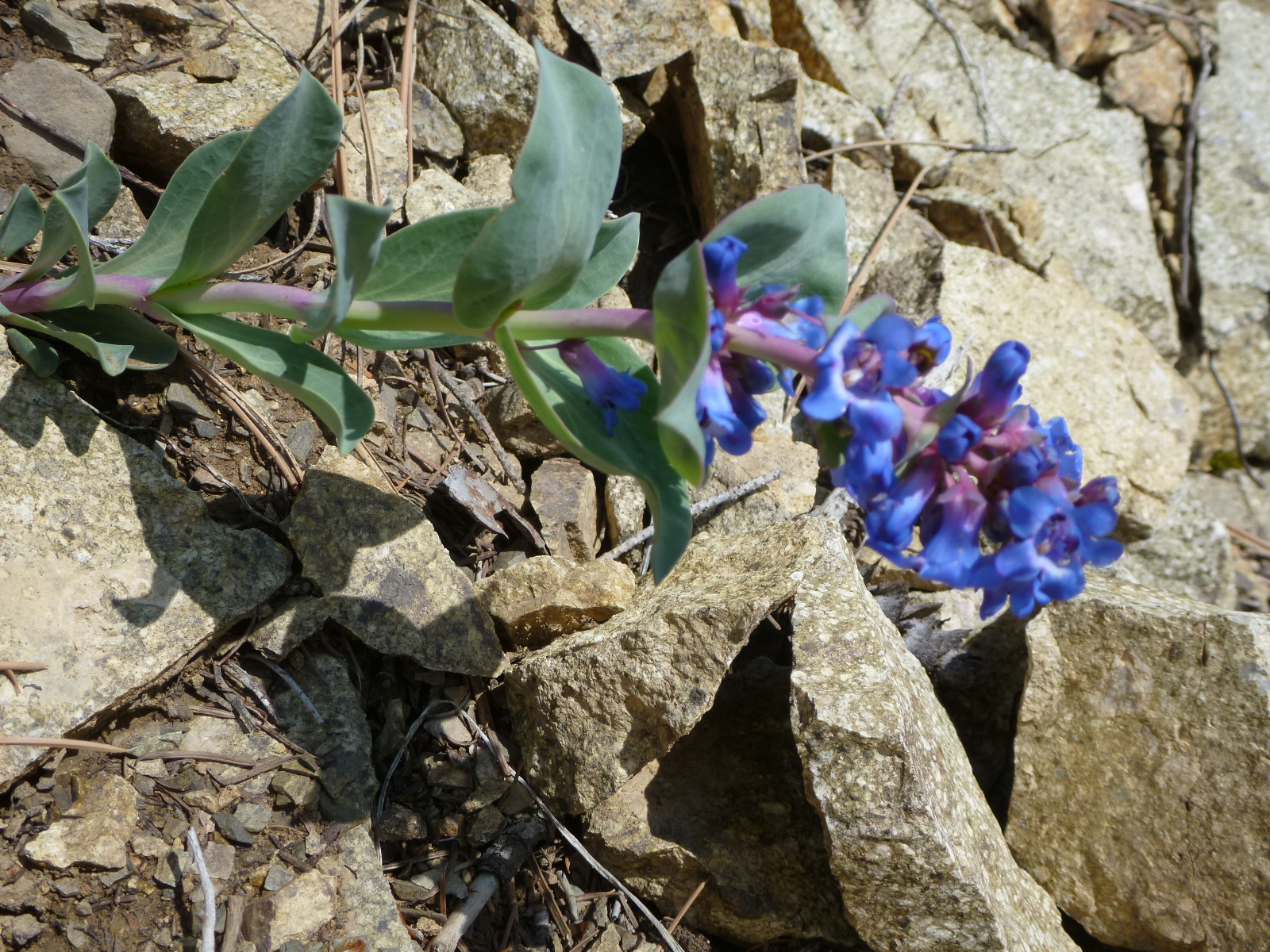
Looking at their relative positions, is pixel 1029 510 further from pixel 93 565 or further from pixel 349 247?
pixel 93 565

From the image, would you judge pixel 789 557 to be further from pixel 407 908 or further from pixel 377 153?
pixel 377 153

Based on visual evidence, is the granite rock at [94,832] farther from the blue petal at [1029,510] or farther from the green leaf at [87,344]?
the blue petal at [1029,510]

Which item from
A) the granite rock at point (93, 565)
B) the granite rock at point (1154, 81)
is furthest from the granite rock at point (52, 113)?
the granite rock at point (1154, 81)

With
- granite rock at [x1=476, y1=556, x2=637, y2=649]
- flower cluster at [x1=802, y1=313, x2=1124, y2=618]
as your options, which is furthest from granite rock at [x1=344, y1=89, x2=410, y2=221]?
flower cluster at [x1=802, y1=313, x2=1124, y2=618]

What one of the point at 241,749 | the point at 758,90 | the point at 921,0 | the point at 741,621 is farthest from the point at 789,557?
the point at 921,0

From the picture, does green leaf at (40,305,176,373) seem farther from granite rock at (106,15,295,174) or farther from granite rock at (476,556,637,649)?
granite rock at (476,556,637,649)

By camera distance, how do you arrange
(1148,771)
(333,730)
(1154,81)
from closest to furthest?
(333,730)
(1148,771)
(1154,81)

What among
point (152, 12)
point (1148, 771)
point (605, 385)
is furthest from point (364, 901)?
point (152, 12)
